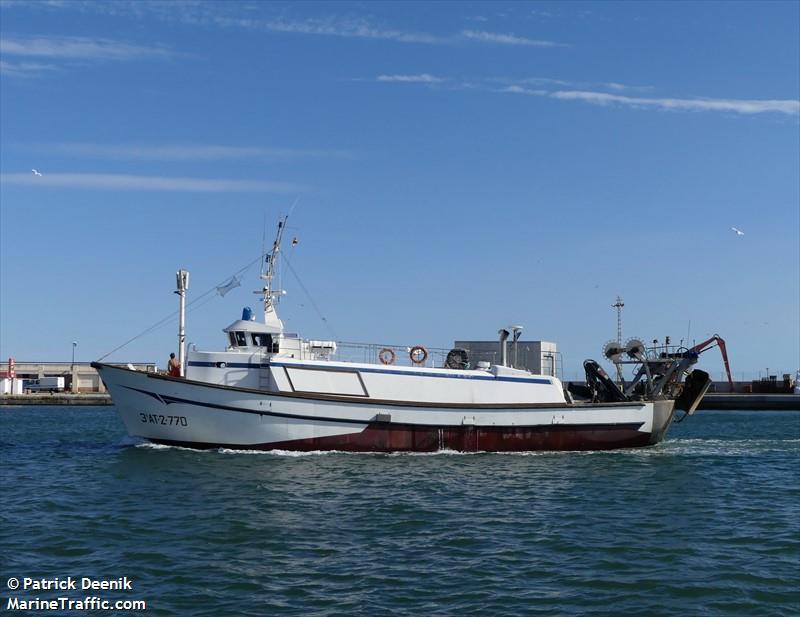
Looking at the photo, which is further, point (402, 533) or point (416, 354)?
point (416, 354)

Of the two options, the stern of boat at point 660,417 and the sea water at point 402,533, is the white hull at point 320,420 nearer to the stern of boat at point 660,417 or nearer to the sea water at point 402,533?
the sea water at point 402,533

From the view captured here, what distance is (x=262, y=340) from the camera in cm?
2836

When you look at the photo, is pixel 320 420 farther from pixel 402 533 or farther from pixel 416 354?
pixel 402 533

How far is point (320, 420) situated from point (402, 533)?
11483 mm

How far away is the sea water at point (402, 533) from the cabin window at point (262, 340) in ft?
12.7

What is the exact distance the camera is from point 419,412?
1116 inches

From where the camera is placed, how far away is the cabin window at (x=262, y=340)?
92.9 feet

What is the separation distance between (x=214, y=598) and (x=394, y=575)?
2.93 meters

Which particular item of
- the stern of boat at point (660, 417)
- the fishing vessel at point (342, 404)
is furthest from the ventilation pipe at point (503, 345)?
the stern of boat at point (660, 417)

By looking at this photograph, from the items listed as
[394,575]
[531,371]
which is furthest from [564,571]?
[531,371]

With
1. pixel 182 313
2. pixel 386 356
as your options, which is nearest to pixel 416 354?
pixel 386 356

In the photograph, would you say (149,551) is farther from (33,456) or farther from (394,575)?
(33,456)

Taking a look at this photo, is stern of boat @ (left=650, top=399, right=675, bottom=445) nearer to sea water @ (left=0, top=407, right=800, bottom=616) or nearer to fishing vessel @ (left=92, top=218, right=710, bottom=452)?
fishing vessel @ (left=92, top=218, right=710, bottom=452)

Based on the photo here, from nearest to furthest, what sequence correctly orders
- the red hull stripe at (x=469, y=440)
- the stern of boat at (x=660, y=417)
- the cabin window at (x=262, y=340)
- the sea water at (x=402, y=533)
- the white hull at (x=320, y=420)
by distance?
the sea water at (x=402, y=533) < the white hull at (x=320, y=420) < the red hull stripe at (x=469, y=440) < the cabin window at (x=262, y=340) < the stern of boat at (x=660, y=417)
